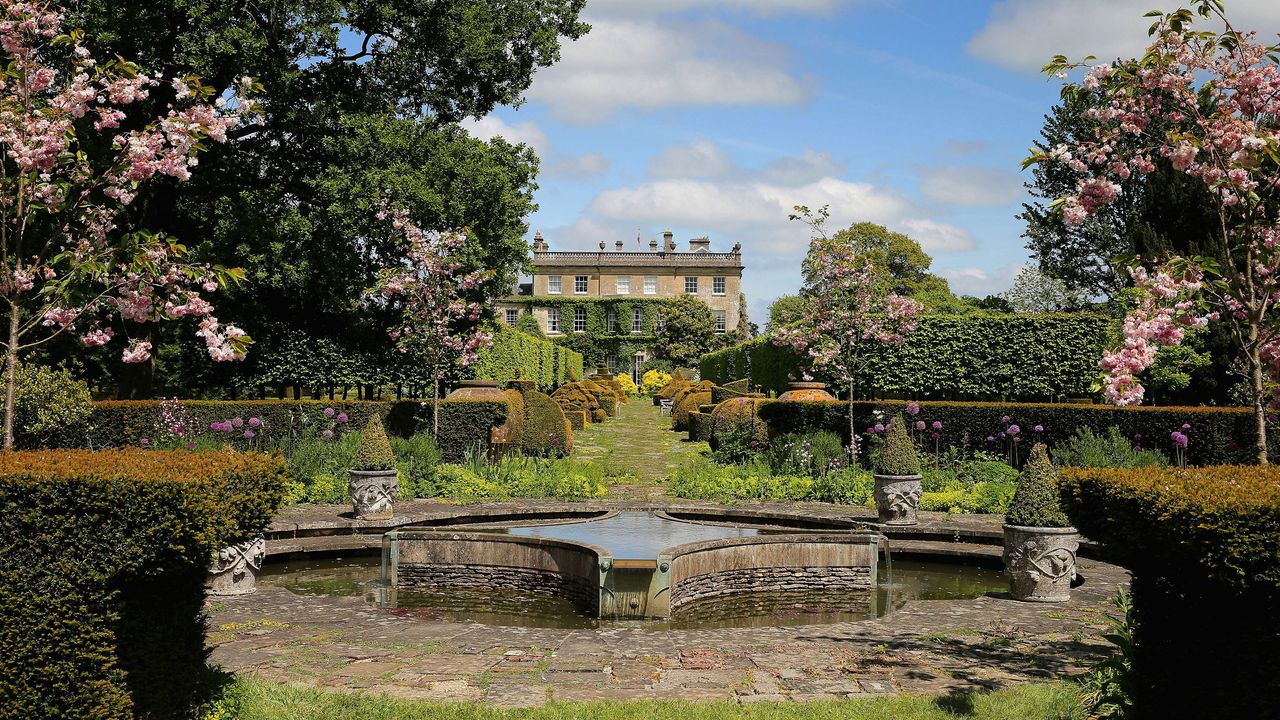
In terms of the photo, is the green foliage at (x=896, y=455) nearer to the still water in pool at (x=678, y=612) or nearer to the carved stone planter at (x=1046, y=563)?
the still water in pool at (x=678, y=612)


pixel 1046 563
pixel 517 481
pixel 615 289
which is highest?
pixel 615 289

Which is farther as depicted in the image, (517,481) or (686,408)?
(686,408)

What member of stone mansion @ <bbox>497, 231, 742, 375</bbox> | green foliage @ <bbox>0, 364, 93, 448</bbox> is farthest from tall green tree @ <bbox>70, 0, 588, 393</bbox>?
stone mansion @ <bbox>497, 231, 742, 375</bbox>

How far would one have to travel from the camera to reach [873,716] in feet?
14.7

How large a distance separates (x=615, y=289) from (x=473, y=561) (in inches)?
2201

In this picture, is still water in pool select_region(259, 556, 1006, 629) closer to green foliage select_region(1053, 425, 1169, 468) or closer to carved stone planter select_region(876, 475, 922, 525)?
carved stone planter select_region(876, 475, 922, 525)

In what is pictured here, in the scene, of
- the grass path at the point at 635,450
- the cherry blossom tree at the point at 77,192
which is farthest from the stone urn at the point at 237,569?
the grass path at the point at 635,450

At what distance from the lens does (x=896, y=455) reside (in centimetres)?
1116

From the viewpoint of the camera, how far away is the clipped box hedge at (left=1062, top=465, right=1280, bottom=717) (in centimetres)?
358

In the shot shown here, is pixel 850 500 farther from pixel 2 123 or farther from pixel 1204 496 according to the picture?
pixel 2 123

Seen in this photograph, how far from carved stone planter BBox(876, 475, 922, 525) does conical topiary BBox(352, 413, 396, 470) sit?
229 inches

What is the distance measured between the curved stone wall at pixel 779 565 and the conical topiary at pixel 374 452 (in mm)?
4928

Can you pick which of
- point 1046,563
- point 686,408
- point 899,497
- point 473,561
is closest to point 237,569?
point 473,561

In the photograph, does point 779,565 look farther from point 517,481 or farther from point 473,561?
point 517,481
